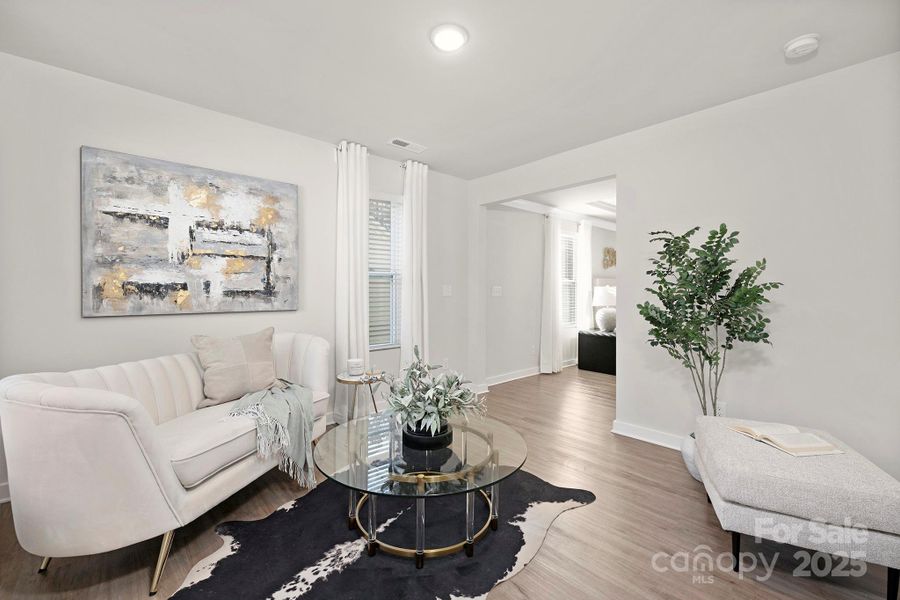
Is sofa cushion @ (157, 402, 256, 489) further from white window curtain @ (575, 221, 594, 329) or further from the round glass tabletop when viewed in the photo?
white window curtain @ (575, 221, 594, 329)

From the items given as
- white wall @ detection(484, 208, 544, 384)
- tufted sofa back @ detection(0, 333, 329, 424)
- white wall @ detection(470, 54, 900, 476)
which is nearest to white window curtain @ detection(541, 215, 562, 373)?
white wall @ detection(484, 208, 544, 384)

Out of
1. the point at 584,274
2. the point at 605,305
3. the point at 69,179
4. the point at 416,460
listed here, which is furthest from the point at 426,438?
the point at 584,274

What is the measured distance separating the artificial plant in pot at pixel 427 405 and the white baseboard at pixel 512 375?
10.8 feet

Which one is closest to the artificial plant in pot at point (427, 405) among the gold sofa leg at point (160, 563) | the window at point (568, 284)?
the gold sofa leg at point (160, 563)

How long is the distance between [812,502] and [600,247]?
599cm

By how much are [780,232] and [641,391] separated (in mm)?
1542

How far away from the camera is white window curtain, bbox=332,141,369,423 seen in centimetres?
362

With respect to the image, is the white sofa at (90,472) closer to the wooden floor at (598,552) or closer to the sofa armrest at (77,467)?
the sofa armrest at (77,467)

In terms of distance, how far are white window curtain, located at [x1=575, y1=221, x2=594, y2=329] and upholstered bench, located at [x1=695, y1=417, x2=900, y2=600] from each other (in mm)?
4893

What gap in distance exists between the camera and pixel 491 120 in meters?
3.14

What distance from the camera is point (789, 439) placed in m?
1.89

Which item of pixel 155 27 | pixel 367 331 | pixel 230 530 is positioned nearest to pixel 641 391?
pixel 367 331

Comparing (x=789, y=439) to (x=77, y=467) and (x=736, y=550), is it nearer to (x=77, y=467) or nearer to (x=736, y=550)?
(x=736, y=550)

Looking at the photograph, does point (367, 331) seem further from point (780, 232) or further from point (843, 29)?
point (843, 29)
